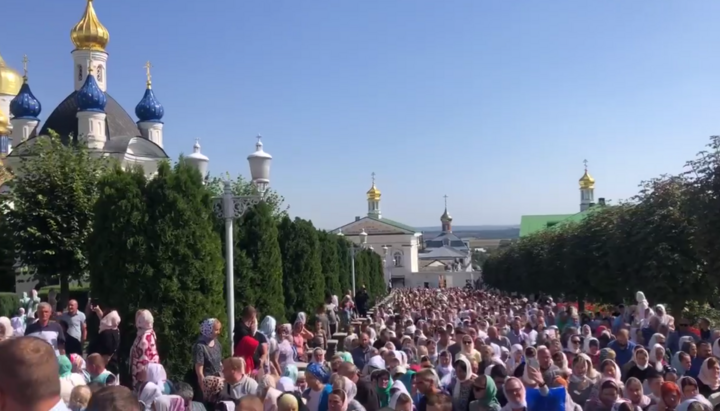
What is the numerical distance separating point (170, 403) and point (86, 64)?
1671 inches

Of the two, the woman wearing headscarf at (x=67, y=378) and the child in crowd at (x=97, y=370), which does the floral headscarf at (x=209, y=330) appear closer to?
the child in crowd at (x=97, y=370)

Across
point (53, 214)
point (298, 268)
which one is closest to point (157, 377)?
point (298, 268)

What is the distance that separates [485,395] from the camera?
591cm

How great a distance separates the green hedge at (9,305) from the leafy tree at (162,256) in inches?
555

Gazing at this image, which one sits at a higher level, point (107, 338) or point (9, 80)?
point (9, 80)

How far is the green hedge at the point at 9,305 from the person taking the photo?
2220 cm

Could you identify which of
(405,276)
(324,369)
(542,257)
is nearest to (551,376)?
(324,369)

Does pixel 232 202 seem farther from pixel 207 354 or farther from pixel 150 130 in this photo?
pixel 150 130

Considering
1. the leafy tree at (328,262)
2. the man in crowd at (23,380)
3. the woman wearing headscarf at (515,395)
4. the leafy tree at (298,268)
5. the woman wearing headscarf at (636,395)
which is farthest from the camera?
the leafy tree at (328,262)

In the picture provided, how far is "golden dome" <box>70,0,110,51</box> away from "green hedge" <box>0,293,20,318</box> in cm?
2284

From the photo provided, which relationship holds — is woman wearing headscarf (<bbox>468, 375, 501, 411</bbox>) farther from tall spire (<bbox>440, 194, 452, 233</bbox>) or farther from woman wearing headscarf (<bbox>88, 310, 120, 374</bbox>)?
tall spire (<bbox>440, 194, 452, 233</bbox>)

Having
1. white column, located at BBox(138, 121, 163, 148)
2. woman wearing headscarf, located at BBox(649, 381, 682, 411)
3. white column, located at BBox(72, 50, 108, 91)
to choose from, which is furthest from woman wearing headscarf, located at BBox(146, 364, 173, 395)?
white column, located at BBox(138, 121, 163, 148)

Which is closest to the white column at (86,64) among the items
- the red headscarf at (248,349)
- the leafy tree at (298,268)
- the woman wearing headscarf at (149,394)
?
the leafy tree at (298,268)

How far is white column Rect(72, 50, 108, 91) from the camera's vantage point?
43.6m
